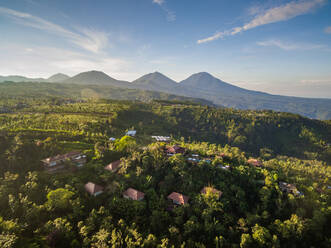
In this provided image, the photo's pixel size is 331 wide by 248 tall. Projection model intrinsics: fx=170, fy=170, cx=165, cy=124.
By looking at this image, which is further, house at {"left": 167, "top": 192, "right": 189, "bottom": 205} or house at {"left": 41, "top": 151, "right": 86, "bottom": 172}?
house at {"left": 41, "top": 151, "right": 86, "bottom": 172}

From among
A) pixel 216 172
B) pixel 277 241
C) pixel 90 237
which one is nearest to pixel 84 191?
pixel 90 237

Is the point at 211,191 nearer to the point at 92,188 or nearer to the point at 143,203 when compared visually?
the point at 143,203

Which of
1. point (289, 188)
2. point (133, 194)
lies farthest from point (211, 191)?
point (289, 188)

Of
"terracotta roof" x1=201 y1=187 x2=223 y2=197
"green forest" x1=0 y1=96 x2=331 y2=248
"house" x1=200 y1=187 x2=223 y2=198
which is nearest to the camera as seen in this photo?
"green forest" x1=0 y1=96 x2=331 y2=248

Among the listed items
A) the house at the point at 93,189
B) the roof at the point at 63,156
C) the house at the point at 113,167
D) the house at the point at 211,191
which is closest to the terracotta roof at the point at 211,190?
the house at the point at 211,191

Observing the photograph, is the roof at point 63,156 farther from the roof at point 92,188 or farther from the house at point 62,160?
the roof at point 92,188

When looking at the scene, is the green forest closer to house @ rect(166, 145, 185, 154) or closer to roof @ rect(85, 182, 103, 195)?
roof @ rect(85, 182, 103, 195)

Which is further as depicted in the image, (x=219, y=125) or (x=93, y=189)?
(x=219, y=125)

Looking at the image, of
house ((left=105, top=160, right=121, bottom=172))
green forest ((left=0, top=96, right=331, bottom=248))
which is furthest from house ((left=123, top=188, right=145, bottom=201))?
house ((left=105, top=160, right=121, bottom=172))
